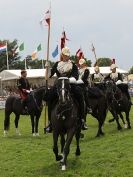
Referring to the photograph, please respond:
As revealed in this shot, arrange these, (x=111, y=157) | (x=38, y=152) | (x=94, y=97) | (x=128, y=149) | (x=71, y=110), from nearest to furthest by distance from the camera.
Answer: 1. (x=71, y=110)
2. (x=111, y=157)
3. (x=128, y=149)
4. (x=38, y=152)
5. (x=94, y=97)


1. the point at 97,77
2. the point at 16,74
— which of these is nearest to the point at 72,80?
the point at 97,77

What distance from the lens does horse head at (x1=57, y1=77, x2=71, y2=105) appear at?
431 inches

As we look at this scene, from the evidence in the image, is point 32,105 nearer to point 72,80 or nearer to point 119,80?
point 119,80

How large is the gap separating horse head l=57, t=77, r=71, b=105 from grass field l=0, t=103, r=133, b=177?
5.45 ft

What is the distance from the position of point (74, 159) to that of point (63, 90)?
2.46m

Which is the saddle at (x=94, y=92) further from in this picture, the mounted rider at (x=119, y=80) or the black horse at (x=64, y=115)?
the black horse at (x=64, y=115)

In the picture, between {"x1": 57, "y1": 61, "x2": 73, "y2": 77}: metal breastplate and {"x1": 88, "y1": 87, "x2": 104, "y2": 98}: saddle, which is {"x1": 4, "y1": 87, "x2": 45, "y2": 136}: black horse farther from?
{"x1": 57, "y1": 61, "x2": 73, "y2": 77}: metal breastplate

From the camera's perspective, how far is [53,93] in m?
11.7

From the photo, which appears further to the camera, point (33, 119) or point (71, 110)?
point (33, 119)

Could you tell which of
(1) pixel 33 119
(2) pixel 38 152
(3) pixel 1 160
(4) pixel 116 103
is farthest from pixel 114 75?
(3) pixel 1 160

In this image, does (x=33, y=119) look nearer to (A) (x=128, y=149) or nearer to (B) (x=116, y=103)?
(B) (x=116, y=103)

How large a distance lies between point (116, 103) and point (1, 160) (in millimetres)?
7953

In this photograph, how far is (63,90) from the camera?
1095 cm

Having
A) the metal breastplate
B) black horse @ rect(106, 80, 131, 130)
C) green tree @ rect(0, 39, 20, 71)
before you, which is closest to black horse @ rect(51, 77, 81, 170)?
the metal breastplate
